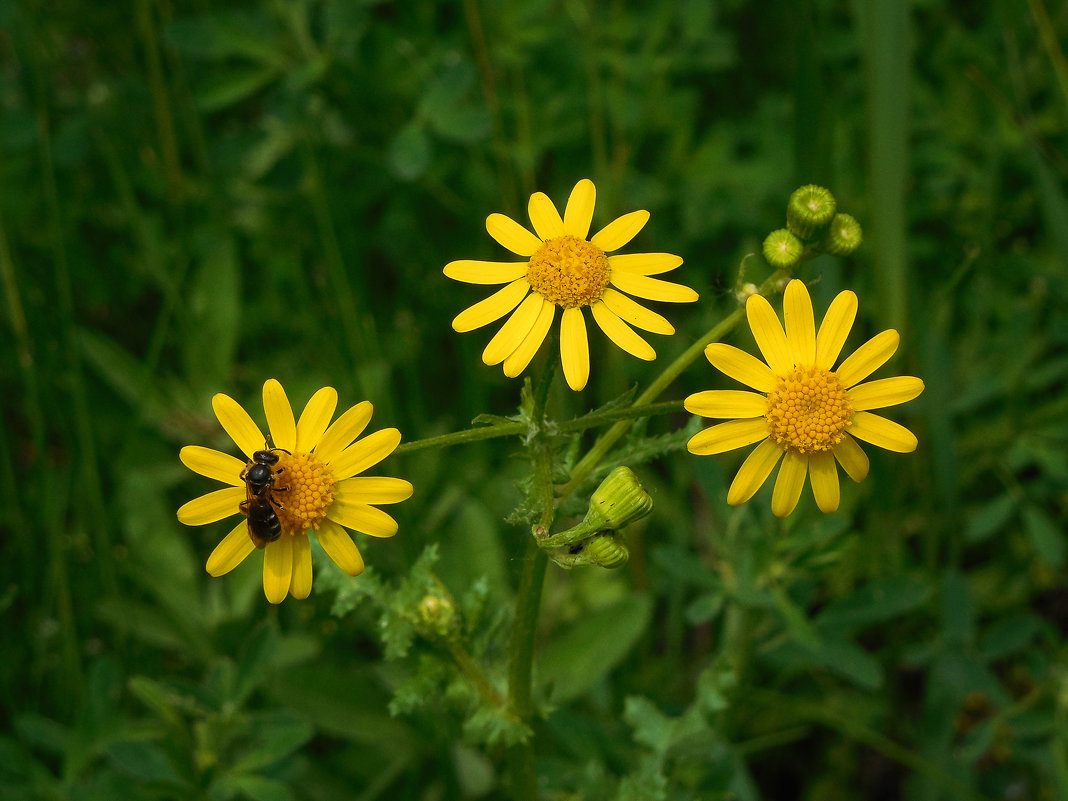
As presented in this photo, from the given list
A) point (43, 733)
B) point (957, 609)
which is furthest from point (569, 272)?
point (43, 733)

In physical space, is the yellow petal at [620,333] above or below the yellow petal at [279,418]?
above

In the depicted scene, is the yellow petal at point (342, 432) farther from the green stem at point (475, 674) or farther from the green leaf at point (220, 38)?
the green leaf at point (220, 38)

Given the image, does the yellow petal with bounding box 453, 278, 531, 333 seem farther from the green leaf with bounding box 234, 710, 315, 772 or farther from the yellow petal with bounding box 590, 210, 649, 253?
the green leaf with bounding box 234, 710, 315, 772

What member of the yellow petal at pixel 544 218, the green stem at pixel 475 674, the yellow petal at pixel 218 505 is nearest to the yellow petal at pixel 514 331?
the yellow petal at pixel 544 218

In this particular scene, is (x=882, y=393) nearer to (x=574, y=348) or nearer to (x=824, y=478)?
(x=824, y=478)

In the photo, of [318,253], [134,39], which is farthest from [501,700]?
[134,39]

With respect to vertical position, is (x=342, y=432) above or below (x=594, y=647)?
above
